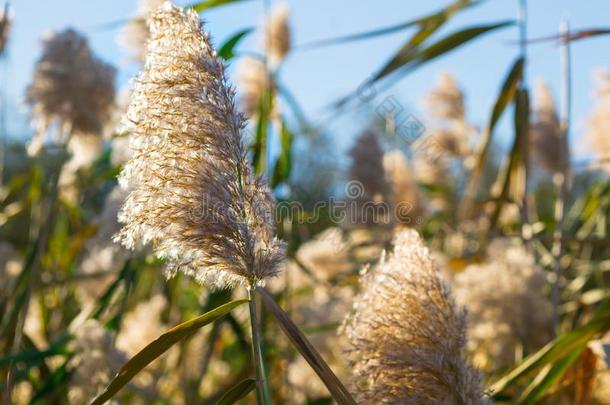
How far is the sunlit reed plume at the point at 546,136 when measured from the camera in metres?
5.38

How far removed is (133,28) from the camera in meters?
3.86

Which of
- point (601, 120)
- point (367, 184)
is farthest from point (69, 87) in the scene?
point (601, 120)

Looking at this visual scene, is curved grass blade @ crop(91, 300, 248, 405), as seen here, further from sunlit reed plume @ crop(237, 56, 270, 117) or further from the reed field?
sunlit reed plume @ crop(237, 56, 270, 117)

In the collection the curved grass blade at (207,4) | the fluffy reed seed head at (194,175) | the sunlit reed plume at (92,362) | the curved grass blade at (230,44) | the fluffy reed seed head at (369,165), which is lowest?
the sunlit reed plume at (92,362)

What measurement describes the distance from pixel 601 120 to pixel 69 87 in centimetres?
305

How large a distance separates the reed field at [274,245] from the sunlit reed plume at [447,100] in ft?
0.08

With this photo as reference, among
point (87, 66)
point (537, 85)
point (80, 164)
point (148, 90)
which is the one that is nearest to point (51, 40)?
point (87, 66)

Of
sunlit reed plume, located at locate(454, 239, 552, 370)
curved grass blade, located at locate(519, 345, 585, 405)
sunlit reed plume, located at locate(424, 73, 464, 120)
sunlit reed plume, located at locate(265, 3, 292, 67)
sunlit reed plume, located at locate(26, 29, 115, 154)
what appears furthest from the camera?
sunlit reed plume, located at locate(424, 73, 464, 120)

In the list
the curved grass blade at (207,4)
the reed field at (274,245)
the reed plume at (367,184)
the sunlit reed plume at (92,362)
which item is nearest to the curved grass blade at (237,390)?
the reed field at (274,245)

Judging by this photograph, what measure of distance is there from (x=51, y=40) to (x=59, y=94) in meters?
0.26

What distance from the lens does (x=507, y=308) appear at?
2.98 meters

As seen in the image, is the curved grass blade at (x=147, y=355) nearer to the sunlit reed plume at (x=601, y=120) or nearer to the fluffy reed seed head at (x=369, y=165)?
the fluffy reed seed head at (x=369, y=165)

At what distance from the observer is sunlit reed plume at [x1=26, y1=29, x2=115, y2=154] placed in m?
3.17

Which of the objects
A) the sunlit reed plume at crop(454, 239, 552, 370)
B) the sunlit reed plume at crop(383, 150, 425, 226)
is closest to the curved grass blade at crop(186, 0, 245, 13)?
→ the sunlit reed plume at crop(454, 239, 552, 370)
